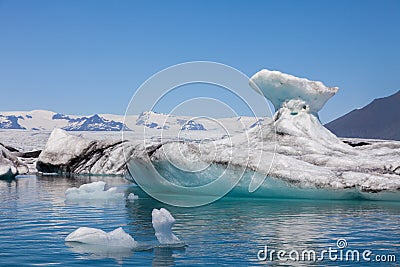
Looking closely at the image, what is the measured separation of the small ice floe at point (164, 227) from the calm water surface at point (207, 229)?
0.30 m

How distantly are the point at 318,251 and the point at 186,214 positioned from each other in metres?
5.55

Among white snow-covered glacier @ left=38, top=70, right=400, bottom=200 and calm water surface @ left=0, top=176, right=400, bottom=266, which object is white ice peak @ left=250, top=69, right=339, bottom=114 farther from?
calm water surface @ left=0, top=176, right=400, bottom=266

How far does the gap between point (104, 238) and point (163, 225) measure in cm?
102

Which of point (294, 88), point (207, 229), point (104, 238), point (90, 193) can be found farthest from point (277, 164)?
point (104, 238)

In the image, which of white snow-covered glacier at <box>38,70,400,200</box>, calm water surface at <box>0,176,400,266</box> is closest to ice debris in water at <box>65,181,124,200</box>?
calm water surface at <box>0,176,400,266</box>

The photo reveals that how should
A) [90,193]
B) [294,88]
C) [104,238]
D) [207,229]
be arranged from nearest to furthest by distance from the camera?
[104,238], [207,229], [90,193], [294,88]

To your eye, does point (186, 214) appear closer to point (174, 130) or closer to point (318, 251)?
point (318, 251)

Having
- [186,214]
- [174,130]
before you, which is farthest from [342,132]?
[186,214]

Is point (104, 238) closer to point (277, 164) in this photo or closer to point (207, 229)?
point (207, 229)

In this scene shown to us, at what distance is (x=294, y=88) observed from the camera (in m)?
24.9

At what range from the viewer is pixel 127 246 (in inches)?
352

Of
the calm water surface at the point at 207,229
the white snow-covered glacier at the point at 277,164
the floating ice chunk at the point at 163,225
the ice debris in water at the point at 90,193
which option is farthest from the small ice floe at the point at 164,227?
the ice debris in water at the point at 90,193

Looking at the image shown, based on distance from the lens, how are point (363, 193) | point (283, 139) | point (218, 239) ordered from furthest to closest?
point (283, 139)
point (363, 193)
point (218, 239)

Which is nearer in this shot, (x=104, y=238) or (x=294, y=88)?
(x=104, y=238)
